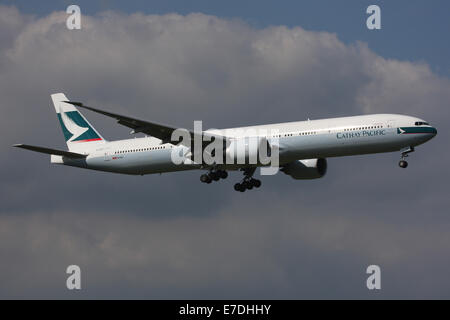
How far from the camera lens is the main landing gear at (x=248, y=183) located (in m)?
61.3

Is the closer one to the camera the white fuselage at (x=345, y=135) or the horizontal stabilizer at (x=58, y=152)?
the white fuselage at (x=345, y=135)

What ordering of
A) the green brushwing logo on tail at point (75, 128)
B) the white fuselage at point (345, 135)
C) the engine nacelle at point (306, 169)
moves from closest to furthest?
the white fuselage at point (345, 135) → the engine nacelle at point (306, 169) → the green brushwing logo on tail at point (75, 128)

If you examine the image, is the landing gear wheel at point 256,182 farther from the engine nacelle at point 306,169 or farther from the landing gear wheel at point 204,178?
the landing gear wheel at point 204,178

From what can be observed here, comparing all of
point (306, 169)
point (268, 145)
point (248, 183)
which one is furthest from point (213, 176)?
point (306, 169)

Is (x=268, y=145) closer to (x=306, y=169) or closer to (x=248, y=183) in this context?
(x=248, y=183)

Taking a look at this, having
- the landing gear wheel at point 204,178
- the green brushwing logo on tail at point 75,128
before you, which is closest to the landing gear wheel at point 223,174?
the landing gear wheel at point 204,178

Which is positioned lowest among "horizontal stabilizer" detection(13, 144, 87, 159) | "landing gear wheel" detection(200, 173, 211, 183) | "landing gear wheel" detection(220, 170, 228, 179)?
"landing gear wheel" detection(200, 173, 211, 183)

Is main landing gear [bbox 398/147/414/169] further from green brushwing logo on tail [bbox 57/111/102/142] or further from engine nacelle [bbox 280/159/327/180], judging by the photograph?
green brushwing logo on tail [bbox 57/111/102/142]

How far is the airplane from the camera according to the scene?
5228 cm

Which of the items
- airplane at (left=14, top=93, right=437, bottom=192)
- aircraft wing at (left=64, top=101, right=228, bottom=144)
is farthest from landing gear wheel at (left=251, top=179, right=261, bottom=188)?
aircraft wing at (left=64, top=101, right=228, bottom=144)

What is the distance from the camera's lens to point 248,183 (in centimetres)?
6141

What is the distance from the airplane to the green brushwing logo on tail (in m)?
0.11

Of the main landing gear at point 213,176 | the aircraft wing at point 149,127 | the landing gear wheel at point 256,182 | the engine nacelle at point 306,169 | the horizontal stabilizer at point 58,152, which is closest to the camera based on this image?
the aircraft wing at point 149,127

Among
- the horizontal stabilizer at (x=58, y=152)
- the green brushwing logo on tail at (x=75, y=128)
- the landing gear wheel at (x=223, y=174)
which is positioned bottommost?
the landing gear wheel at (x=223, y=174)
